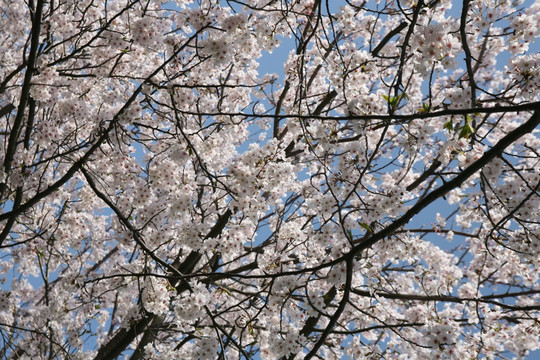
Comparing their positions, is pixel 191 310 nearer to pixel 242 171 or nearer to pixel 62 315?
pixel 242 171

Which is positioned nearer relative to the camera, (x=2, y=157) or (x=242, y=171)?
(x=242, y=171)

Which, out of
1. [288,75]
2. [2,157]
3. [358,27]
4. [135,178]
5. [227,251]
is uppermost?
[358,27]

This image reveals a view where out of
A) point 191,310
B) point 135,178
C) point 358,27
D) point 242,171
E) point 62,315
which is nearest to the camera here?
point 191,310

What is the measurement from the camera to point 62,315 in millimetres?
5699

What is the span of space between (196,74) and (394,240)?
9.15ft

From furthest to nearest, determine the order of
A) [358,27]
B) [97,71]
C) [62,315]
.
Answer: [358,27] → [62,315] → [97,71]

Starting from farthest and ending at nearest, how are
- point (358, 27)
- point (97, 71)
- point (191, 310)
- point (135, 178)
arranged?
1. point (358, 27)
2. point (97, 71)
3. point (135, 178)
4. point (191, 310)

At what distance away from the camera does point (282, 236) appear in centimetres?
531

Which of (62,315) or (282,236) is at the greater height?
(282,236)

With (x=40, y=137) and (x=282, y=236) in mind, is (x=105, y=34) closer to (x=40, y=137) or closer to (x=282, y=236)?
(x=40, y=137)

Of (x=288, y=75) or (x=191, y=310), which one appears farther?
(x=288, y=75)

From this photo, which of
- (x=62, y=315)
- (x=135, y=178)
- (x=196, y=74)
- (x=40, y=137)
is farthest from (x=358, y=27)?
(x=62, y=315)

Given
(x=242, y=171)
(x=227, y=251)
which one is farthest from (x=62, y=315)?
(x=242, y=171)

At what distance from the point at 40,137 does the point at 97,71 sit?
3.47 feet
